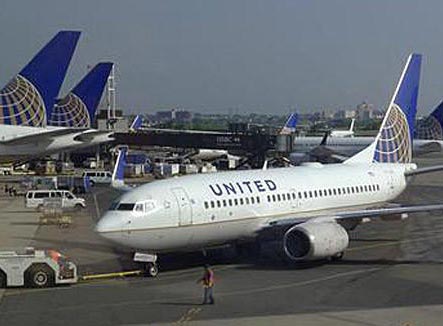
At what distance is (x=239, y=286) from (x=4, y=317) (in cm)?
826

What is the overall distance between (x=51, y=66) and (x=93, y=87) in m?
23.6

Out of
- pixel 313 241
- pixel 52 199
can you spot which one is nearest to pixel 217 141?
pixel 52 199

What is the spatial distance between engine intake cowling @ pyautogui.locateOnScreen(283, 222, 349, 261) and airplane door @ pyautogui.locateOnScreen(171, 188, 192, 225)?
4.45 metres

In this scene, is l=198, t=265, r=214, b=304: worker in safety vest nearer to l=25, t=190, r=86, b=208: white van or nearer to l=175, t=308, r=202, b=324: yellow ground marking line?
l=175, t=308, r=202, b=324: yellow ground marking line

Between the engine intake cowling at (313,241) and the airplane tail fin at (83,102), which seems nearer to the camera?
the engine intake cowling at (313,241)

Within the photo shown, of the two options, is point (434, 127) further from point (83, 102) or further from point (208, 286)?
point (208, 286)

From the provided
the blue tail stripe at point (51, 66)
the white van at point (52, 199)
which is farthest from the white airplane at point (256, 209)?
the blue tail stripe at point (51, 66)

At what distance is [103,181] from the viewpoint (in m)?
84.3

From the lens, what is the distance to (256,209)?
32.5 meters

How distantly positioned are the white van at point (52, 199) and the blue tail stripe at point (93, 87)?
27769 millimetres

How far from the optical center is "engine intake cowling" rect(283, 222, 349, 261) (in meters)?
30.7

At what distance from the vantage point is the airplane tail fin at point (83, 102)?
86500 mm

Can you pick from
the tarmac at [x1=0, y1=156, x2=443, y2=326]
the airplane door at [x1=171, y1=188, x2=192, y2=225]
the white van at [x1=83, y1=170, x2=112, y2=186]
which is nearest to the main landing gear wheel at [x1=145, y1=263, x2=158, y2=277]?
the tarmac at [x1=0, y1=156, x2=443, y2=326]

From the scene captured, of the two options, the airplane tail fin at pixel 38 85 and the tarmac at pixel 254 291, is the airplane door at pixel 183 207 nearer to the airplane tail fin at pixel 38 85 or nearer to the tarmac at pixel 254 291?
the tarmac at pixel 254 291
